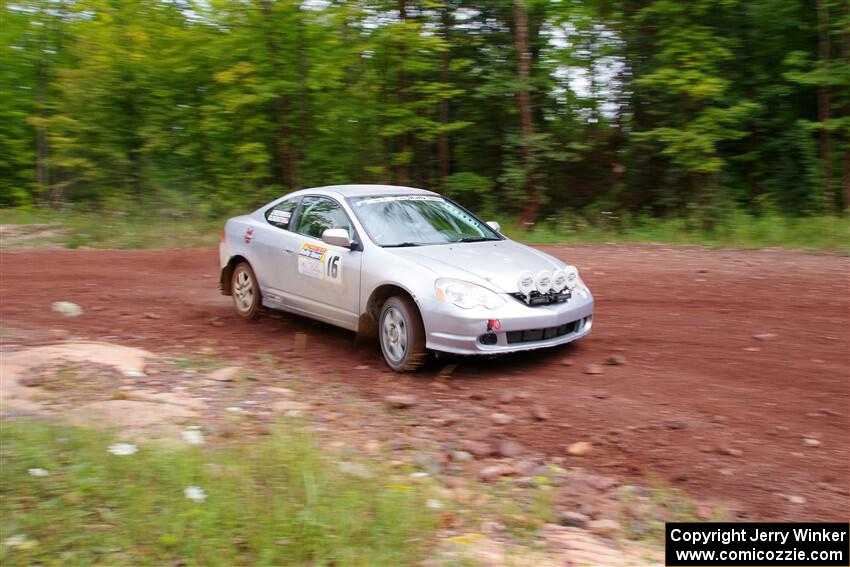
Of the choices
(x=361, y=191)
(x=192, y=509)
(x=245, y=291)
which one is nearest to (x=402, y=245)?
(x=361, y=191)

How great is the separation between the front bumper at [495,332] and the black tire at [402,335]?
138mm

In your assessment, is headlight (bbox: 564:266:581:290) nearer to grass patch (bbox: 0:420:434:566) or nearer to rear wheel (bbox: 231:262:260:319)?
grass patch (bbox: 0:420:434:566)

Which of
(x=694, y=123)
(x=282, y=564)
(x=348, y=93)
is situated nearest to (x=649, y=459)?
(x=282, y=564)

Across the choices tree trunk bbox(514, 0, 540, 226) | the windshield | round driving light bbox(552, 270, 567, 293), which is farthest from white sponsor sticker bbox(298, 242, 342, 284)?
tree trunk bbox(514, 0, 540, 226)

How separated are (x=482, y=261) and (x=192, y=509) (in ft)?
12.3

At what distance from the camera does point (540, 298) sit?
679 centimetres

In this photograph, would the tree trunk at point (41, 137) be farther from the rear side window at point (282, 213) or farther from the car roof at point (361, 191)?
the car roof at point (361, 191)

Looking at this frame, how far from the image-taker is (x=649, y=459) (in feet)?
17.0

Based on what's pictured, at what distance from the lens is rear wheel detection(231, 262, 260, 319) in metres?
8.78

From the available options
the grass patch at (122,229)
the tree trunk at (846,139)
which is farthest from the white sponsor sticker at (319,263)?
the tree trunk at (846,139)

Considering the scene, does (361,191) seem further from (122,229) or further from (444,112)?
(444,112)

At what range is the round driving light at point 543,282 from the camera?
6.74 metres

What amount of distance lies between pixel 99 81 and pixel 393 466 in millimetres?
17068

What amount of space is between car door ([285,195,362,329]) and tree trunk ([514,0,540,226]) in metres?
9.61
